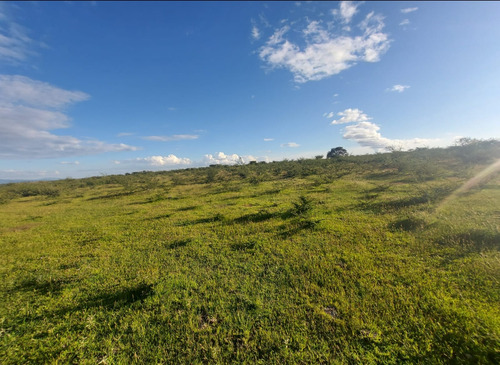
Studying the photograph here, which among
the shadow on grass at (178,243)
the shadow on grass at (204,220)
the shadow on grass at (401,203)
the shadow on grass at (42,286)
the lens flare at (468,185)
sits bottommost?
the shadow on grass at (42,286)

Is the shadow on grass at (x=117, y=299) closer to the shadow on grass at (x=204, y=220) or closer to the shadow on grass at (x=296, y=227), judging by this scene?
the shadow on grass at (x=296, y=227)

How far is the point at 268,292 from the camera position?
221 inches

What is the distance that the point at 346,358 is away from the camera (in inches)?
149

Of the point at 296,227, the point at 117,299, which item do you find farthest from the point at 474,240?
the point at 117,299

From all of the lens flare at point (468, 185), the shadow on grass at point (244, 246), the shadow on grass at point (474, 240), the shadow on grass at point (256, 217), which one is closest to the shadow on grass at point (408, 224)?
the shadow on grass at point (474, 240)

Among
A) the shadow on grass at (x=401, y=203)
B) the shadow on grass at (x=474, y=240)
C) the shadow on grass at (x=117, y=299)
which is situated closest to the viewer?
the shadow on grass at (x=117, y=299)

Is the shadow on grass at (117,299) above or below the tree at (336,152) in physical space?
below

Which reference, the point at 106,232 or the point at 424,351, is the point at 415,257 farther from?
the point at 106,232

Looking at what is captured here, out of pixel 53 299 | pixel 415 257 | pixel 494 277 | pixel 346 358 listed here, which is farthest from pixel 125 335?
pixel 494 277

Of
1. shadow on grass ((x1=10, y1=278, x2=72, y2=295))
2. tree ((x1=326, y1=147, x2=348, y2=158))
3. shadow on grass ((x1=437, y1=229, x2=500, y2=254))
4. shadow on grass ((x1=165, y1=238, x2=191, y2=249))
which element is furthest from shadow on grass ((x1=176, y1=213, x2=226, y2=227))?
tree ((x1=326, y1=147, x2=348, y2=158))

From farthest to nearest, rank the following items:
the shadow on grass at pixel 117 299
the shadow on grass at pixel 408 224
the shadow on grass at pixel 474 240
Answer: the shadow on grass at pixel 408 224 < the shadow on grass at pixel 474 240 < the shadow on grass at pixel 117 299

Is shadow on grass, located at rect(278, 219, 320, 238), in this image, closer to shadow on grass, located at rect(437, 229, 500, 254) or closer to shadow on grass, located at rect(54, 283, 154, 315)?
→ shadow on grass, located at rect(437, 229, 500, 254)

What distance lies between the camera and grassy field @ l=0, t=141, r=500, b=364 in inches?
159

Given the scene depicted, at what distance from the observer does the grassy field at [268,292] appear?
159 inches
